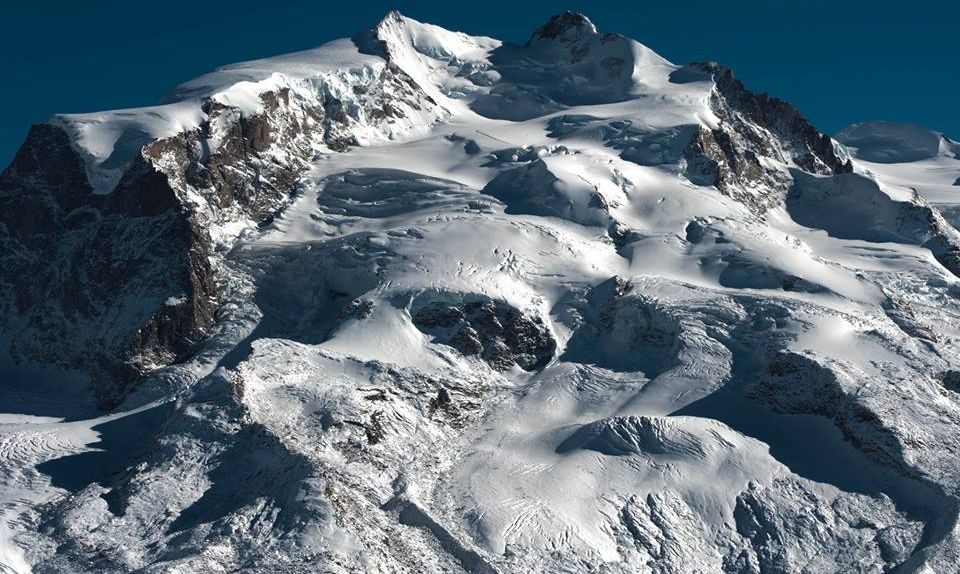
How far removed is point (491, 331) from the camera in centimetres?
9412

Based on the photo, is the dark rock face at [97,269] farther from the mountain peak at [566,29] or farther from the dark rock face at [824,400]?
the mountain peak at [566,29]

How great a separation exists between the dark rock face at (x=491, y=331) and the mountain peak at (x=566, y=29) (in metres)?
68.4

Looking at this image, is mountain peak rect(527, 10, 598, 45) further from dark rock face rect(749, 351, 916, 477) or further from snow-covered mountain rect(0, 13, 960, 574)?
dark rock face rect(749, 351, 916, 477)

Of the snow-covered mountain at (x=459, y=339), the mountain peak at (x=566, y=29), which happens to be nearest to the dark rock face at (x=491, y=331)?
the snow-covered mountain at (x=459, y=339)

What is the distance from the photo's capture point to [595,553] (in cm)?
7481

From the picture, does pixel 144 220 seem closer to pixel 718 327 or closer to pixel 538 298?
pixel 538 298

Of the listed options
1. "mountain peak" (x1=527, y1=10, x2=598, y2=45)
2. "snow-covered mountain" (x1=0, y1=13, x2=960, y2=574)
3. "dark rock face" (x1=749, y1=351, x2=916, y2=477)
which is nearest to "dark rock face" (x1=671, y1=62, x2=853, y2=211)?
"snow-covered mountain" (x1=0, y1=13, x2=960, y2=574)

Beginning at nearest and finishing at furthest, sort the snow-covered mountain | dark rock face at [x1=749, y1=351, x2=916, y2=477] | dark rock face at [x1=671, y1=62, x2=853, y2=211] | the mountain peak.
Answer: the snow-covered mountain
dark rock face at [x1=749, y1=351, x2=916, y2=477]
dark rock face at [x1=671, y1=62, x2=853, y2=211]
the mountain peak

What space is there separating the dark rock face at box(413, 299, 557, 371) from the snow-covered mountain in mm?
195

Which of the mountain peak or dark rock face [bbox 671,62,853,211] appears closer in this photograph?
dark rock face [bbox 671,62,853,211]

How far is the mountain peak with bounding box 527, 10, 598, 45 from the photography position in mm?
157000

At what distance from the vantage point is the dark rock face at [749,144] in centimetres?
12281

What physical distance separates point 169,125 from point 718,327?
44103 mm

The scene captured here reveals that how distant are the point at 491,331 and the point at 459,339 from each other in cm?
248
